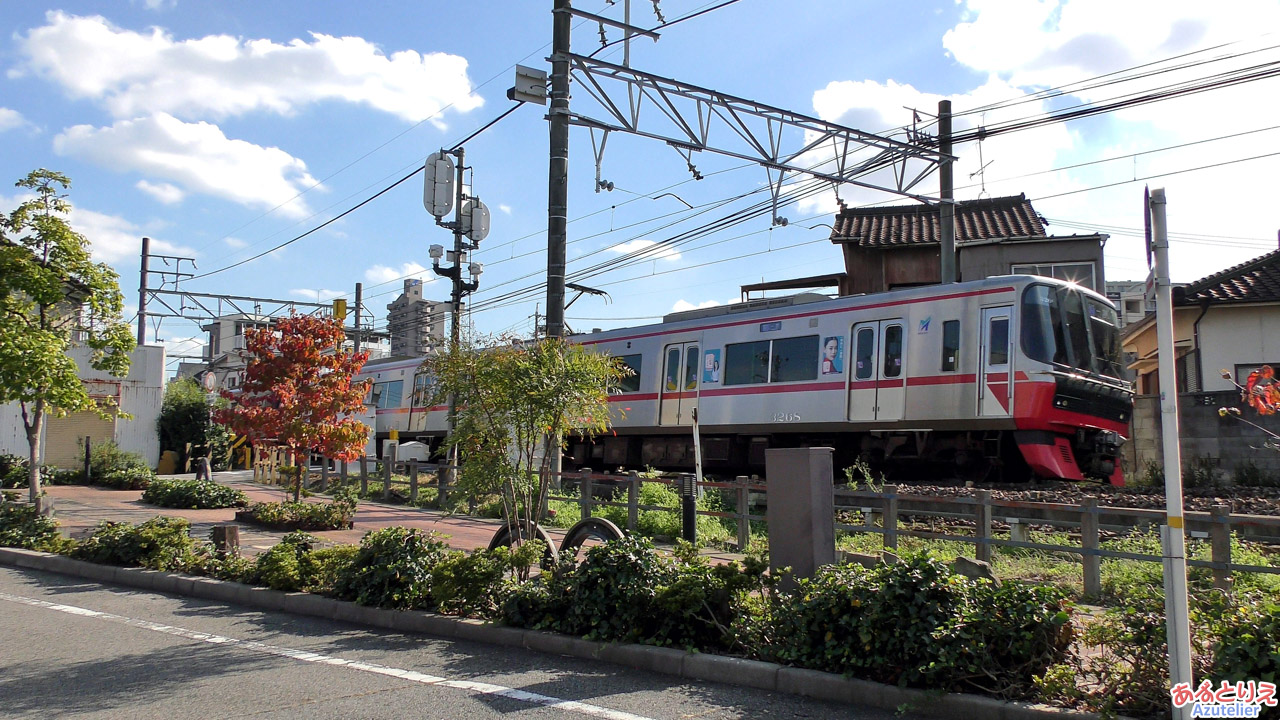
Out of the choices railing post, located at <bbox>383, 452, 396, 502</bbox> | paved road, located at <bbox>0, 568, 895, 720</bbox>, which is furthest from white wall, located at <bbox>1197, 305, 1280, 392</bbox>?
paved road, located at <bbox>0, 568, 895, 720</bbox>

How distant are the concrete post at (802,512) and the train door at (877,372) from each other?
310 inches

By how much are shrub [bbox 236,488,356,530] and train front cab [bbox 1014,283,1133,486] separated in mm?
9996

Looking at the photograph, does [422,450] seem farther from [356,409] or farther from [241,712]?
[241,712]

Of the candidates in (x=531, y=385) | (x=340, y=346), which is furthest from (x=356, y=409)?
(x=531, y=385)

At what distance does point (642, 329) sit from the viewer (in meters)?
18.5

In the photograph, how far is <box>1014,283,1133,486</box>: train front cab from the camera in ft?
41.8

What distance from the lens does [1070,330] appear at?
524 inches

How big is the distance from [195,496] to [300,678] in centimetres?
1264

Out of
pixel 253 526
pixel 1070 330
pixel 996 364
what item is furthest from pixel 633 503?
pixel 1070 330

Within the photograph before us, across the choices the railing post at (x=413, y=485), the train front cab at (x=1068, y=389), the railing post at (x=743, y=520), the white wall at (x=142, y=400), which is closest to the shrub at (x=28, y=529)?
the railing post at (x=413, y=485)

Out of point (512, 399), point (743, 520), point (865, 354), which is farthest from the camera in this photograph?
point (865, 354)

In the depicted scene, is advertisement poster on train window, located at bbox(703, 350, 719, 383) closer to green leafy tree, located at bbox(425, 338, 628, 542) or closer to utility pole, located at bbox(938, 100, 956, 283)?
utility pole, located at bbox(938, 100, 956, 283)

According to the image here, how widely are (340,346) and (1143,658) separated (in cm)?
1265

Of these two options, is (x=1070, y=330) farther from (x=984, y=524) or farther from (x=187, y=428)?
(x=187, y=428)
